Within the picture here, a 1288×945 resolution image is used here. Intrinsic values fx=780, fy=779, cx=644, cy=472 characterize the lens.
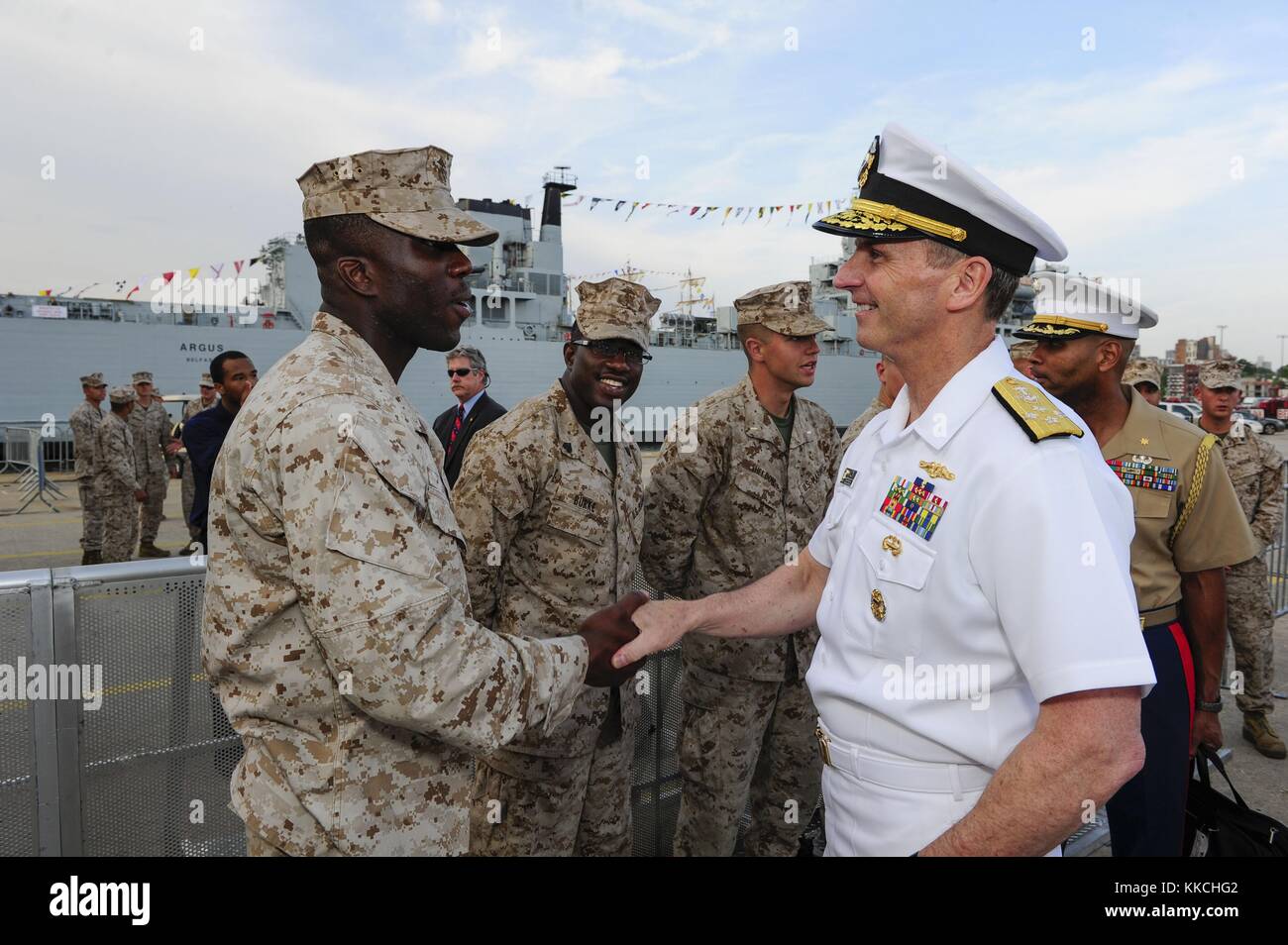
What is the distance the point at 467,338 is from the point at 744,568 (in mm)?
24312

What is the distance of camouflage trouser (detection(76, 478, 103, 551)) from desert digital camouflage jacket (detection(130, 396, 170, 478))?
77 centimetres

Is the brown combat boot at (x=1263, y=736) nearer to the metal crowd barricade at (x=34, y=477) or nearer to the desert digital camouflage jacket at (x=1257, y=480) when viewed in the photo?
the desert digital camouflage jacket at (x=1257, y=480)

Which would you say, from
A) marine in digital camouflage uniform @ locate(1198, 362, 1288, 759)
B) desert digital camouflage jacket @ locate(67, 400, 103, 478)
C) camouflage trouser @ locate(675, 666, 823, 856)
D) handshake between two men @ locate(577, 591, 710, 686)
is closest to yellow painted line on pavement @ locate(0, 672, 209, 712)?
handshake between two men @ locate(577, 591, 710, 686)

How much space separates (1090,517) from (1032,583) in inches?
5.8

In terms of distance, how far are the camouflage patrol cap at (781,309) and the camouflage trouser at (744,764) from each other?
64.0 inches

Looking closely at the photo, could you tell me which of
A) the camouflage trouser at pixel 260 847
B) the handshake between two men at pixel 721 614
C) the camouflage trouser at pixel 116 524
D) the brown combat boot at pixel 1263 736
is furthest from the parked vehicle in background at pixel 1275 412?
the camouflage trouser at pixel 260 847

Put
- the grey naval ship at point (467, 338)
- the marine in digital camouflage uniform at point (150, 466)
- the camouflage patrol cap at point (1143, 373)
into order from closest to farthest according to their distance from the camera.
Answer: the camouflage patrol cap at point (1143, 373), the marine in digital camouflage uniform at point (150, 466), the grey naval ship at point (467, 338)

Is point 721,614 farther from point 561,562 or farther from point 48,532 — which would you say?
point 48,532

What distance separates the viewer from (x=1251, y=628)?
439cm

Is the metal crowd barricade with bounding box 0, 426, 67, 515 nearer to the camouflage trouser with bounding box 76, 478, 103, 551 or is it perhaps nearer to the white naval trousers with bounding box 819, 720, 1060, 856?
the camouflage trouser with bounding box 76, 478, 103, 551

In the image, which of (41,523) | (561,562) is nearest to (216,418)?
(561,562)

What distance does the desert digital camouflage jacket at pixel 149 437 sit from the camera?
9984 mm

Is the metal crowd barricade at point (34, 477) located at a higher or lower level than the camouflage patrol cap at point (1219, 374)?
lower
